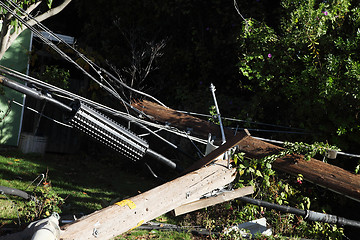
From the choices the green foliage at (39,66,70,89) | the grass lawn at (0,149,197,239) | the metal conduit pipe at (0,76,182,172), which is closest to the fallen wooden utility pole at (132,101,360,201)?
the metal conduit pipe at (0,76,182,172)

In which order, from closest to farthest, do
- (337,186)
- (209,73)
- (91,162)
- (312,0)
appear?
1. (337,186)
2. (312,0)
3. (209,73)
4. (91,162)

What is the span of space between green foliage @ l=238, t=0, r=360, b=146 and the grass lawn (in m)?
3.25

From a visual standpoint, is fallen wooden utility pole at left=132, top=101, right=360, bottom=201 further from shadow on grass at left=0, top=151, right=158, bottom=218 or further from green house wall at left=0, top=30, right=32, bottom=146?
green house wall at left=0, top=30, right=32, bottom=146

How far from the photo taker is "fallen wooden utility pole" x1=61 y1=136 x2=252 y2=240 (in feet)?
14.1

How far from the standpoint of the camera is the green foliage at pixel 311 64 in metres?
7.46

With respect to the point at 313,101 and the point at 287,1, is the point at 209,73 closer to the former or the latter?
the point at 287,1

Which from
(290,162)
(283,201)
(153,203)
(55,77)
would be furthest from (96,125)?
(55,77)

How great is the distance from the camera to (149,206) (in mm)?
5027

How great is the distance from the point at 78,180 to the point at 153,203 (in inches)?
215

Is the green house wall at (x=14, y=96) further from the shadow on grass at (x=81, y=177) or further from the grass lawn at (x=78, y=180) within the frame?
the shadow on grass at (x=81, y=177)

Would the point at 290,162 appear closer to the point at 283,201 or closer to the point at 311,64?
the point at 283,201

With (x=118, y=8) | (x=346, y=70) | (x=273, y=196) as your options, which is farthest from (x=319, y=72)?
(x=118, y=8)

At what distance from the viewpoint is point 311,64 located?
319 inches

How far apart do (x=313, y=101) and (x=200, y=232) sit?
3085mm
